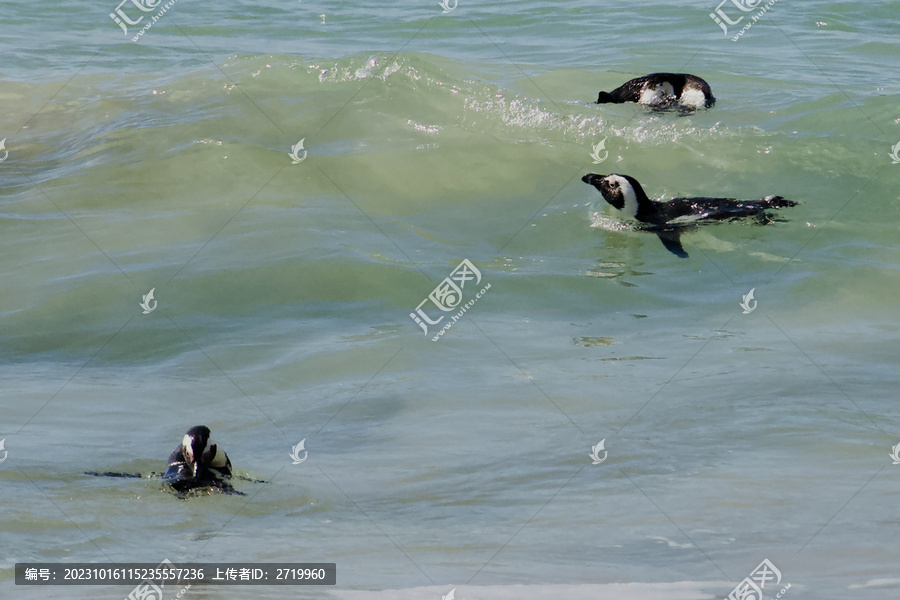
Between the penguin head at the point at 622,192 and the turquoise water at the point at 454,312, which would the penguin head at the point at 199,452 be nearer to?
the turquoise water at the point at 454,312

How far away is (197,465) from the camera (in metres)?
4.85

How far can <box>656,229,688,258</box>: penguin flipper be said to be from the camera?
8.99 metres

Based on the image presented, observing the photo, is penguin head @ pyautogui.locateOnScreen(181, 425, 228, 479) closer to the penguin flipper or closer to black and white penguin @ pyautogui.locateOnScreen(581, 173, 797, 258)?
the penguin flipper

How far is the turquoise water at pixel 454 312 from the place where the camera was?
4.36 meters

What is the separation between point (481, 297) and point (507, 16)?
10368mm

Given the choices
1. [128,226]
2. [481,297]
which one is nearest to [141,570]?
[481,297]

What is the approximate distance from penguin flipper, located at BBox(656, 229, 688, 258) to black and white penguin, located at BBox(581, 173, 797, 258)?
5cm

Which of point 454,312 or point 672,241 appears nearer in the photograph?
point 454,312

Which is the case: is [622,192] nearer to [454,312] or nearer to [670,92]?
[454,312]

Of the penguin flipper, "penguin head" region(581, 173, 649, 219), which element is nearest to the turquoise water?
the penguin flipper

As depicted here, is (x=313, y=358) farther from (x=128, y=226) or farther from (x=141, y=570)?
(x=128, y=226)

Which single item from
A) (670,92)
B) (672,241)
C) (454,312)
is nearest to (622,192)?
(672,241)

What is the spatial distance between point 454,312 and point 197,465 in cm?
327

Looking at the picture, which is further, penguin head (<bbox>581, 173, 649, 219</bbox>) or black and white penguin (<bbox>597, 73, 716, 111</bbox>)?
black and white penguin (<bbox>597, 73, 716, 111</bbox>)
